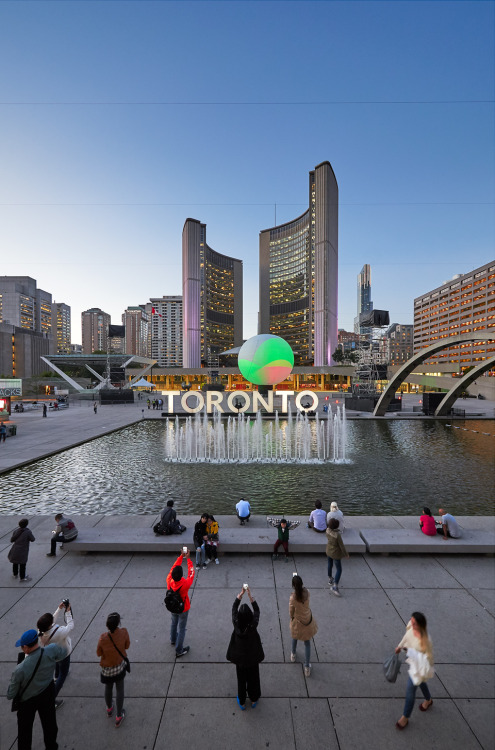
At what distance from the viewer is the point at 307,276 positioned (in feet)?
449

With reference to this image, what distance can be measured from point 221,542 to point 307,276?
13874 centimetres

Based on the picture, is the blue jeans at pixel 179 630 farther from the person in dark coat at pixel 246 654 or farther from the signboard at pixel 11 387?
the signboard at pixel 11 387

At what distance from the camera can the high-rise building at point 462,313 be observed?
368 feet

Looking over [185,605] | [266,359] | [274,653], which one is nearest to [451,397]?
[266,359]

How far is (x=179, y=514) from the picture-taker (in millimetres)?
9734

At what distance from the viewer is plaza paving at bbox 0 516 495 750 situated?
3.61 meters

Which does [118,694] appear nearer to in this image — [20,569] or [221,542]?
[221,542]

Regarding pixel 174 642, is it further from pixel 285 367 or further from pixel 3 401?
pixel 285 367

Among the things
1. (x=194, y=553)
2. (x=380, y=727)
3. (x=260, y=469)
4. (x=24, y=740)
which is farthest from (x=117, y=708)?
(x=260, y=469)

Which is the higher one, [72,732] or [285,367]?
[285,367]

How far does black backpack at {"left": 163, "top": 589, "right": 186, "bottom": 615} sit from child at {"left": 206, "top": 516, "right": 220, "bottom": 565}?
2.58 metres

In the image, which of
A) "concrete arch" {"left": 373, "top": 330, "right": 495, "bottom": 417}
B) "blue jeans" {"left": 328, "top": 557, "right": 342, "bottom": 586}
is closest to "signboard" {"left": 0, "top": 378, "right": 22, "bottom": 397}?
"concrete arch" {"left": 373, "top": 330, "right": 495, "bottom": 417}

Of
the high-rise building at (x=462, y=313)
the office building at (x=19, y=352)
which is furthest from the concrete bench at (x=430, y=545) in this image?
the office building at (x=19, y=352)

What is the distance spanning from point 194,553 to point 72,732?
3.75m
